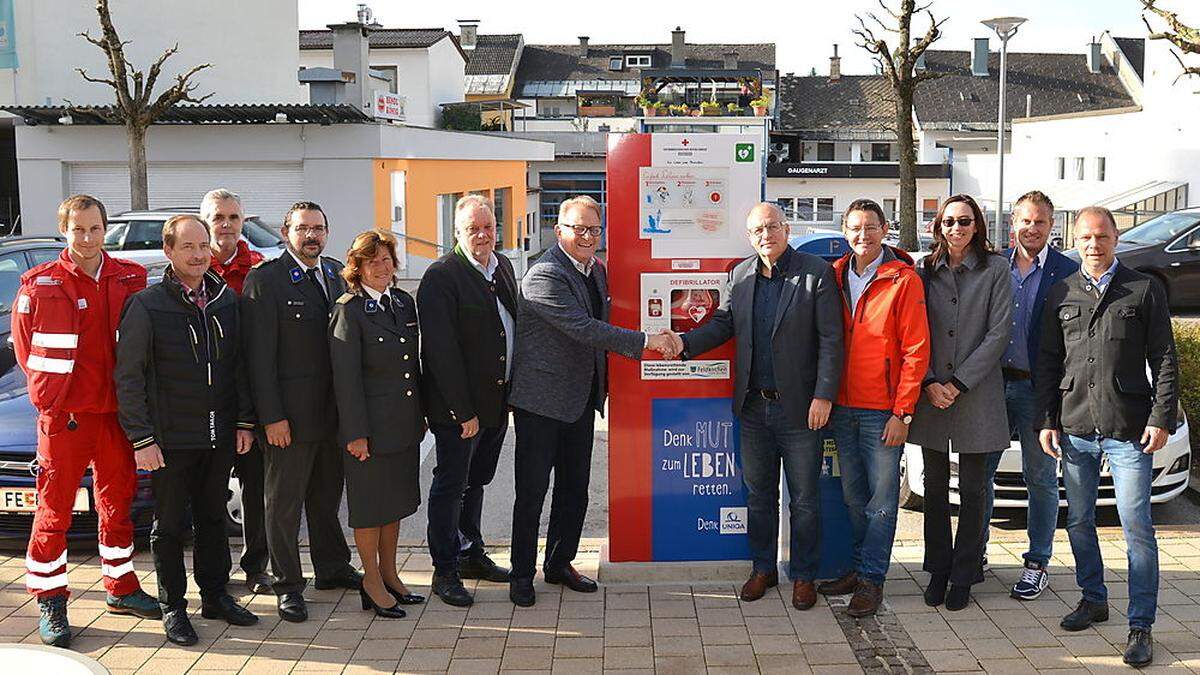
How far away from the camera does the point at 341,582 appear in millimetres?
5988

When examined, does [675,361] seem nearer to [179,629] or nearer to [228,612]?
[228,612]

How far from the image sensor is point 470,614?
566 centimetres

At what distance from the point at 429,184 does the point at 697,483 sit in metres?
22.5

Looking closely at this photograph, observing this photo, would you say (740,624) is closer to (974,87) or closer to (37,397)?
(37,397)

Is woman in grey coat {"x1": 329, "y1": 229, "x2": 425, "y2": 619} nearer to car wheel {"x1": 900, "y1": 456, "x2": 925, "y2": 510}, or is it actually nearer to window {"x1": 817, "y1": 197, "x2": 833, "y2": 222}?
car wheel {"x1": 900, "y1": 456, "x2": 925, "y2": 510}

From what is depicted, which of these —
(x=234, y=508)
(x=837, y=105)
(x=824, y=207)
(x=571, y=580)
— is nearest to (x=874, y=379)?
(x=571, y=580)

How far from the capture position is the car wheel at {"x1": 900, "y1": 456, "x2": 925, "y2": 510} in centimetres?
752

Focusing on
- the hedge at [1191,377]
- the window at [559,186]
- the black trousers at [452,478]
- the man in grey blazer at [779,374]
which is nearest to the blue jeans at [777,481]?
the man in grey blazer at [779,374]

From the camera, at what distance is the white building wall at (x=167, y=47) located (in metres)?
27.2

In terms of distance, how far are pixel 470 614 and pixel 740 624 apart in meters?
1.29

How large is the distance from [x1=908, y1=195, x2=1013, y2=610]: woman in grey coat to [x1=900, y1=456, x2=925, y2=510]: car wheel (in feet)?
6.19

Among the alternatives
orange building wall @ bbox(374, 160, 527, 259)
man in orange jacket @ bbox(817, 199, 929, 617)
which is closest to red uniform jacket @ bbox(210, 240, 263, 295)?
man in orange jacket @ bbox(817, 199, 929, 617)

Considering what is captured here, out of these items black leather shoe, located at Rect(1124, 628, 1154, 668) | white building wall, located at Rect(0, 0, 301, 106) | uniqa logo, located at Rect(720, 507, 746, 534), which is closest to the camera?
black leather shoe, located at Rect(1124, 628, 1154, 668)

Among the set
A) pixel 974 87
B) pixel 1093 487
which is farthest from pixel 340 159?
pixel 974 87
